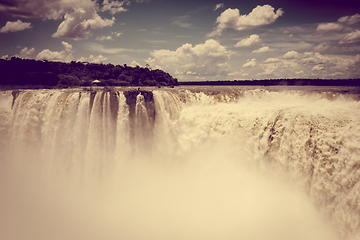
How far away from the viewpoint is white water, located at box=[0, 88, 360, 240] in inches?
330

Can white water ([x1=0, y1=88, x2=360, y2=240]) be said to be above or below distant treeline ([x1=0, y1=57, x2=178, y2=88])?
below

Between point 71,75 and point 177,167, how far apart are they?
98.7 ft

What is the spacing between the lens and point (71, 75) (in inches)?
1378

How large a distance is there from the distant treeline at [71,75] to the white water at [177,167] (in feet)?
49.4

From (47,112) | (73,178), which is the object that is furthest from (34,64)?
(73,178)

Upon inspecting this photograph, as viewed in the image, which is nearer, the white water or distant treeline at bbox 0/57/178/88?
the white water

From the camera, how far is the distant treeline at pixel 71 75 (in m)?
29.2

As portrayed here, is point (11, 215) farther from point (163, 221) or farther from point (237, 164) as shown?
point (237, 164)

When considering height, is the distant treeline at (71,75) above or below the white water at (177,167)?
above

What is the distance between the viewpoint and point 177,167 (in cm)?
1328

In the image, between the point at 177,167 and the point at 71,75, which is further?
the point at 71,75

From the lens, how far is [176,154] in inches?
534

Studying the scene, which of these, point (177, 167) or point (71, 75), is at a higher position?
point (71, 75)

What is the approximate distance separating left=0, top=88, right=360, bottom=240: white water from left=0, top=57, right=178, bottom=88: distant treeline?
15044mm
